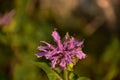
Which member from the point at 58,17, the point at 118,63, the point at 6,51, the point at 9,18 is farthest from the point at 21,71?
the point at 58,17

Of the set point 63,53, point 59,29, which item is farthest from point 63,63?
point 59,29

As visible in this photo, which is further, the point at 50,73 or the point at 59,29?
the point at 59,29

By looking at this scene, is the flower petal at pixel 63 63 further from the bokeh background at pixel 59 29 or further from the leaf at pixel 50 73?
the bokeh background at pixel 59 29

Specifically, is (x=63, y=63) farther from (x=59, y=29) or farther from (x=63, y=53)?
(x=59, y=29)

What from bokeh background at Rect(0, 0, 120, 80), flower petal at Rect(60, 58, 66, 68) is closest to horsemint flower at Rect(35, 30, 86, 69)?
flower petal at Rect(60, 58, 66, 68)

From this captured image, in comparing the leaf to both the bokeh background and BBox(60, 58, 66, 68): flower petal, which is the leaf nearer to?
BBox(60, 58, 66, 68): flower petal

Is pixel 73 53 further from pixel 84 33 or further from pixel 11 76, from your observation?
pixel 84 33

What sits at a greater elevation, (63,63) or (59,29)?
(59,29)
